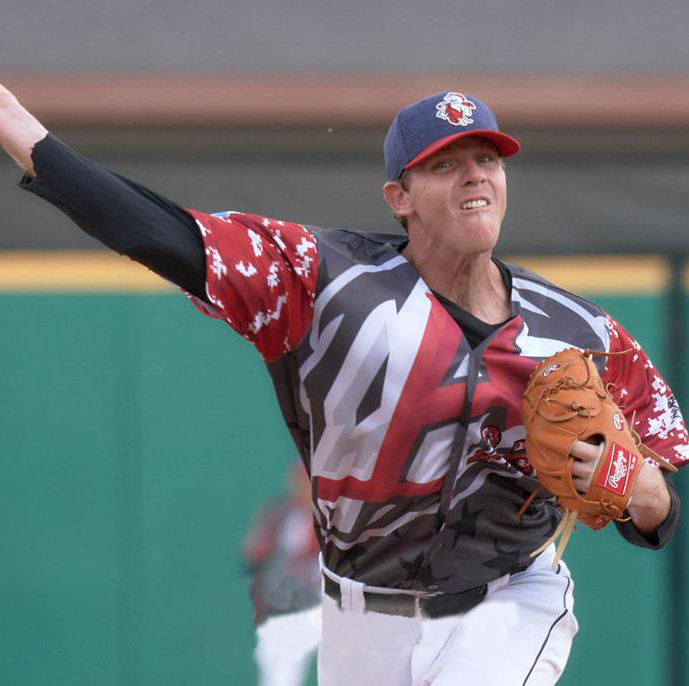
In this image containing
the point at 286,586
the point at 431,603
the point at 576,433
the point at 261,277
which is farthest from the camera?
the point at 286,586

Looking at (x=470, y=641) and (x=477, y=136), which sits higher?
(x=477, y=136)

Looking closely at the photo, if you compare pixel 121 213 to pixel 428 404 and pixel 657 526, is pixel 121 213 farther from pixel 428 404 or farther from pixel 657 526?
pixel 657 526

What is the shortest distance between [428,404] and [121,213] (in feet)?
2.77

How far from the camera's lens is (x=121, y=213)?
8.61ft

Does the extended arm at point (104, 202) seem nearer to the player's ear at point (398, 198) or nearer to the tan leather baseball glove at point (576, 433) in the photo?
the player's ear at point (398, 198)

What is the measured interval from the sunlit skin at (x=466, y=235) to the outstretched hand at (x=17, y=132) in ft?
1.68

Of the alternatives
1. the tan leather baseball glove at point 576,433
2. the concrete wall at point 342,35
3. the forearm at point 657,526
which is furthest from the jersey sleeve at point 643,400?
the concrete wall at point 342,35

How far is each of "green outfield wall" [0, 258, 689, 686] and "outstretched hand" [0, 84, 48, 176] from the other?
259 cm

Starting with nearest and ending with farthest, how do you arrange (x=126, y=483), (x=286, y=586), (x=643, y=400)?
(x=643, y=400) → (x=286, y=586) → (x=126, y=483)

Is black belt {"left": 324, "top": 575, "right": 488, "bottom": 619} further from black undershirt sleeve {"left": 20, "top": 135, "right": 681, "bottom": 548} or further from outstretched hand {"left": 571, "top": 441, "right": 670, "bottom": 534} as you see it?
black undershirt sleeve {"left": 20, "top": 135, "right": 681, "bottom": 548}

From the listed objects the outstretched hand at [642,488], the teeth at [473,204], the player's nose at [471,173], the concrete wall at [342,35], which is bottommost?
the outstretched hand at [642,488]

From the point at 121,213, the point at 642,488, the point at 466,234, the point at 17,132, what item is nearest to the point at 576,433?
the point at 642,488

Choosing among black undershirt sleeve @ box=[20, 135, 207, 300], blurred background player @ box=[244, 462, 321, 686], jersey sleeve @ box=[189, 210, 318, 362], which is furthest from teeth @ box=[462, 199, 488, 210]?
blurred background player @ box=[244, 462, 321, 686]

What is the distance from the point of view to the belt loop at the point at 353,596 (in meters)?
3.24
